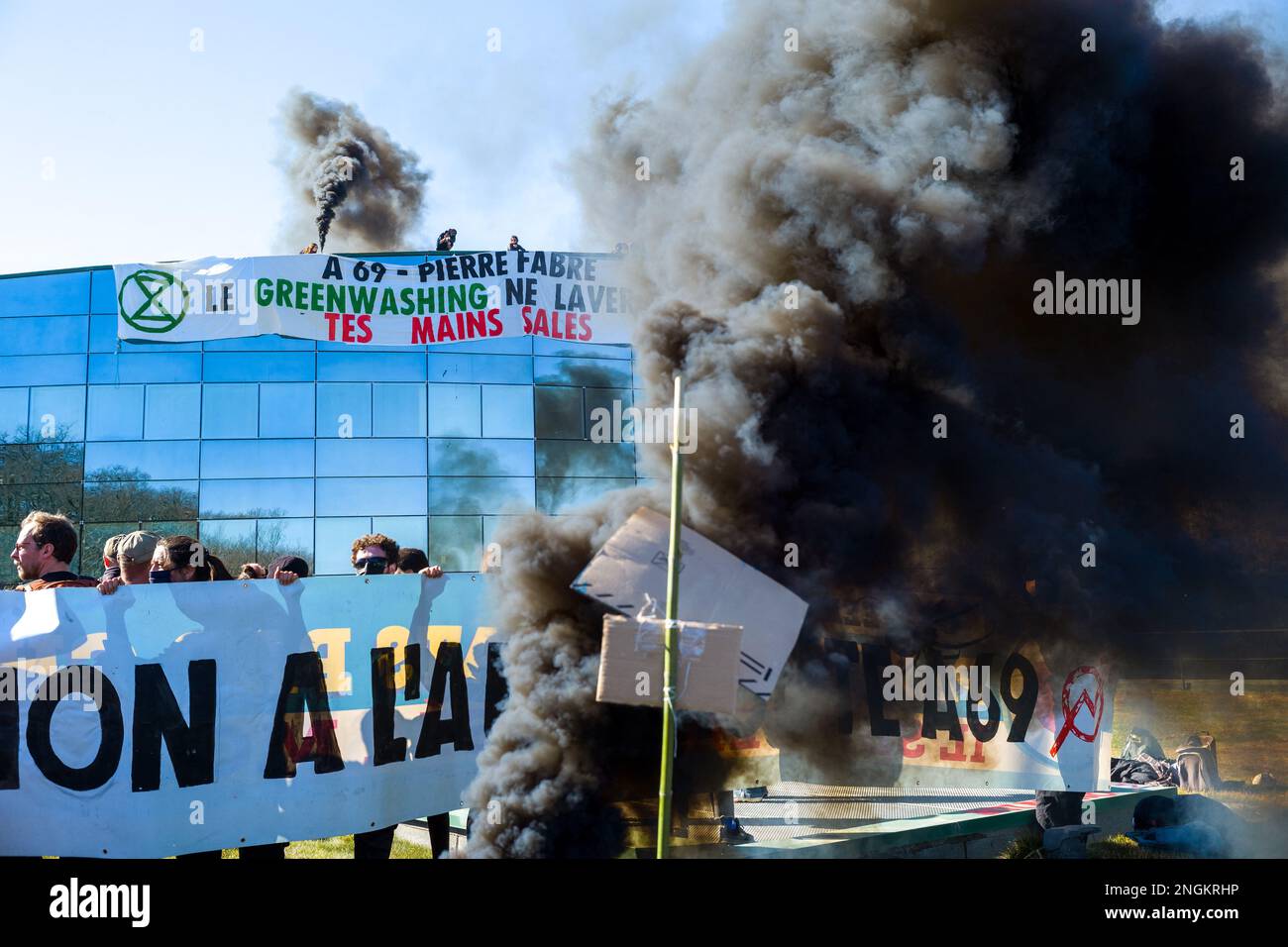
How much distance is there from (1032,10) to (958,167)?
1607 mm

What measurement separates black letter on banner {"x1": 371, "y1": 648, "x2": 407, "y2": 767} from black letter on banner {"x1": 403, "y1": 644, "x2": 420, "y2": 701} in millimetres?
90

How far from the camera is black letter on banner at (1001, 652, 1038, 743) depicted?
23.5 ft

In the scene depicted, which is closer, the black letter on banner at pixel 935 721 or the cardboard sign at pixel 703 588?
the cardboard sign at pixel 703 588

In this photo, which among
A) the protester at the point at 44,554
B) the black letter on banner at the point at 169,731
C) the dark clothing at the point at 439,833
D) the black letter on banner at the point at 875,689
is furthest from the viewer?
the black letter on banner at the point at 875,689

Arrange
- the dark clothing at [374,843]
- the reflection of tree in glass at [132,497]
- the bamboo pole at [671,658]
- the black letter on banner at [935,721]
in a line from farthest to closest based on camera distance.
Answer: the reflection of tree in glass at [132,497] → the black letter on banner at [935,721] → the dark clothing at [374,843] → the bamboo pole at [671,658]

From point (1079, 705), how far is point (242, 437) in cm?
1757

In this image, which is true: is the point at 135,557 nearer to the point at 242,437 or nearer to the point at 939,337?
the point at 939,337

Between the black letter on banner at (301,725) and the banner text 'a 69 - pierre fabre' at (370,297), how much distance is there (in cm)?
1254

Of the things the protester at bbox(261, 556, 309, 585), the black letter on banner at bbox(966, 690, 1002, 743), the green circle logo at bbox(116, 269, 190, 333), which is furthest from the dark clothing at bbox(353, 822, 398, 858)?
the green circle logo at bbox(116, 269, 190, 333)

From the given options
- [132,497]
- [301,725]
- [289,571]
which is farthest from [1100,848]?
[132,497]

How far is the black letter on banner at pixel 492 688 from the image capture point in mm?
6766

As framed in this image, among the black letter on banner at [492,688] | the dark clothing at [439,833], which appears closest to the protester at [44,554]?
the black letter on banner at [492,688]

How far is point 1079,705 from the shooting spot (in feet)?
23.9

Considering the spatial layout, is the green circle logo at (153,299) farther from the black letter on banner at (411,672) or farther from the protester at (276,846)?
the black letter on banner at (411,672)
